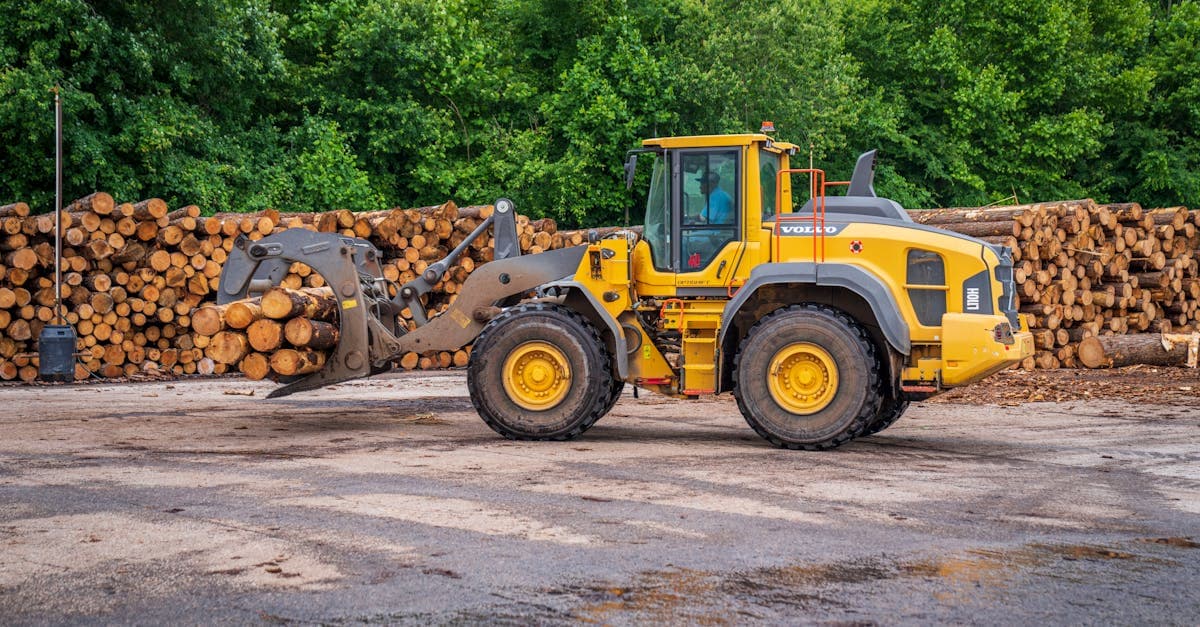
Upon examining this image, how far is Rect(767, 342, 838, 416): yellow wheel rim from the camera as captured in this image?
32.8ft

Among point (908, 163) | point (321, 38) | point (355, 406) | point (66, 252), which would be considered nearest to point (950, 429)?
point (355, 406)

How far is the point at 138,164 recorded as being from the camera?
2373cm

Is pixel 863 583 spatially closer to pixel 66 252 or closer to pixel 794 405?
pixel 794 405

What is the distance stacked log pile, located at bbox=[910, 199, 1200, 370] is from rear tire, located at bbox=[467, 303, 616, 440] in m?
8.66

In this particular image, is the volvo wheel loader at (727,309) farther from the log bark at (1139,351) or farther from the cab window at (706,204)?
the log bark at (1139,351)

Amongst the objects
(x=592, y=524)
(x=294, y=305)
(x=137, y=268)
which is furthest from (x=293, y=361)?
(x=137, y=268)

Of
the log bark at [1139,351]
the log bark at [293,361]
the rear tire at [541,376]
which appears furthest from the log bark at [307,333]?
the log bark at [1139,351]

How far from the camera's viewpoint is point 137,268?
17.9 m

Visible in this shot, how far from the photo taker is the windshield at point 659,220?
10.9m

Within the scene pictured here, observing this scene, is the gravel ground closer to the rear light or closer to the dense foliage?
the rear light

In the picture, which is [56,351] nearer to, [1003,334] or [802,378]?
[802,378]

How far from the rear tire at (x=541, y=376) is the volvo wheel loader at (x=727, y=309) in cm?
1

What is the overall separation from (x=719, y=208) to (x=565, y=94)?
20978 millimetres

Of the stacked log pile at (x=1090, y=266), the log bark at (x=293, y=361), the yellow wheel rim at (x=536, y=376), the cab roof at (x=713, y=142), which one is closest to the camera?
the cab roof at (x=713, y=142)
